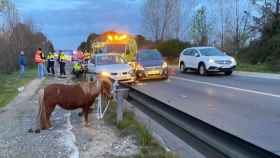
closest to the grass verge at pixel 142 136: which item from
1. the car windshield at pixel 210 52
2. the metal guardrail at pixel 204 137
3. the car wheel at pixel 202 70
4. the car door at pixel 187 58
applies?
the metal guardrail at pixel 204 137

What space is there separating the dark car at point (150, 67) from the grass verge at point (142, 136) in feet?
37.8

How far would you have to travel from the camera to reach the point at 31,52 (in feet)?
143

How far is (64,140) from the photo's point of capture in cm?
706

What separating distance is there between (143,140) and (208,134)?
3.89 feet

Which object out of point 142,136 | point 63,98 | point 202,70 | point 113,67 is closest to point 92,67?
point 113,67

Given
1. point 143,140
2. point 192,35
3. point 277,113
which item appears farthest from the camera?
point 192,35

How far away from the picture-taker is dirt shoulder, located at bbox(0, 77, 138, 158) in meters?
6.26

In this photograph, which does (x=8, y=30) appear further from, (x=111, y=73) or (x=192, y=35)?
(x=192, y=35)

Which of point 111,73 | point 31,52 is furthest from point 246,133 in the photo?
point 31,52

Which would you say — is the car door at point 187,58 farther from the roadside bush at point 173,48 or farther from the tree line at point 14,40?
the roadside bush at point 173,48

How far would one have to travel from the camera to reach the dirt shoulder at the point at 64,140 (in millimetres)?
6262

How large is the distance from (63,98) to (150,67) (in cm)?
1323

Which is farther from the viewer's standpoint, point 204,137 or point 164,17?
point 164,17

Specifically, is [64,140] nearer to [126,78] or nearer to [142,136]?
[142,136]
